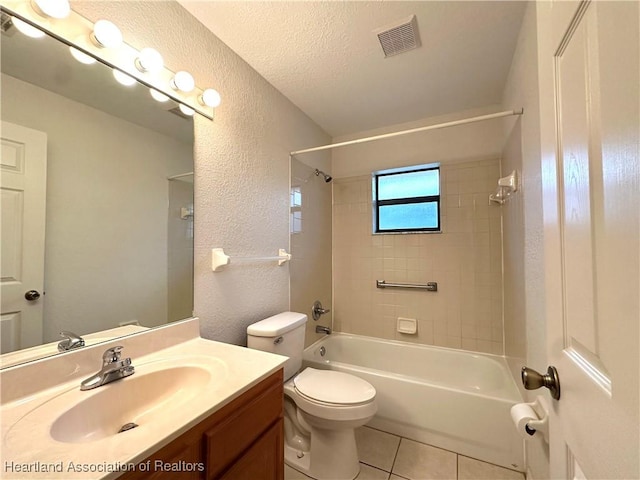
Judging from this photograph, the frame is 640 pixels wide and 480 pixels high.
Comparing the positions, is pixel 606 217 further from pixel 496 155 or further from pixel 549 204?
pixel 496 155

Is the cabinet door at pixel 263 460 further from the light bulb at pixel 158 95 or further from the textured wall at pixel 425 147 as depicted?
the textured wall at pixel 425 147

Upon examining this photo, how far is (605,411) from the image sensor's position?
1.21ft

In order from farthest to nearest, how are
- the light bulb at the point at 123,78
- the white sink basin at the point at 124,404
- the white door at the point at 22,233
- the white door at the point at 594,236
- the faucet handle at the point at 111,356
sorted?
the light bulb at the point at 123,78
the faucet handle at the point at 111,356
the white door at the point at 22,233
the white sink basin at the point at 124,404
the white door at the point at 594,236

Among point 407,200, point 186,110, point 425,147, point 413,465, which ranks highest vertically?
point 425,147

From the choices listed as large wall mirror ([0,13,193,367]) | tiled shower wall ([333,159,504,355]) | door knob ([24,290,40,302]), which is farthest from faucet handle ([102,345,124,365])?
tiled shower wall ([333,159,504,355])

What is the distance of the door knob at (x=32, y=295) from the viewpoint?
32.0 inches

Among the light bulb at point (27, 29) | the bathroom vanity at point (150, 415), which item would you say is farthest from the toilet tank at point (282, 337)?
the light bulb at point (27, 29)

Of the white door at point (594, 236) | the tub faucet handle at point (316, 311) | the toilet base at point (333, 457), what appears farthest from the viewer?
the tub faucet handle at point (316, 311)

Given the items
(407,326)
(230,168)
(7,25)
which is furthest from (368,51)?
(407,326)

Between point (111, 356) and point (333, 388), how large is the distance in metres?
1.06

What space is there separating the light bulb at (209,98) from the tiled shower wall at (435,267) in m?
1.58

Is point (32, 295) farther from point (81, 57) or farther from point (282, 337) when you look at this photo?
point (282, 337)

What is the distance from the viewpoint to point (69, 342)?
0.87 m

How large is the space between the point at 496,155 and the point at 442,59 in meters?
0.95
